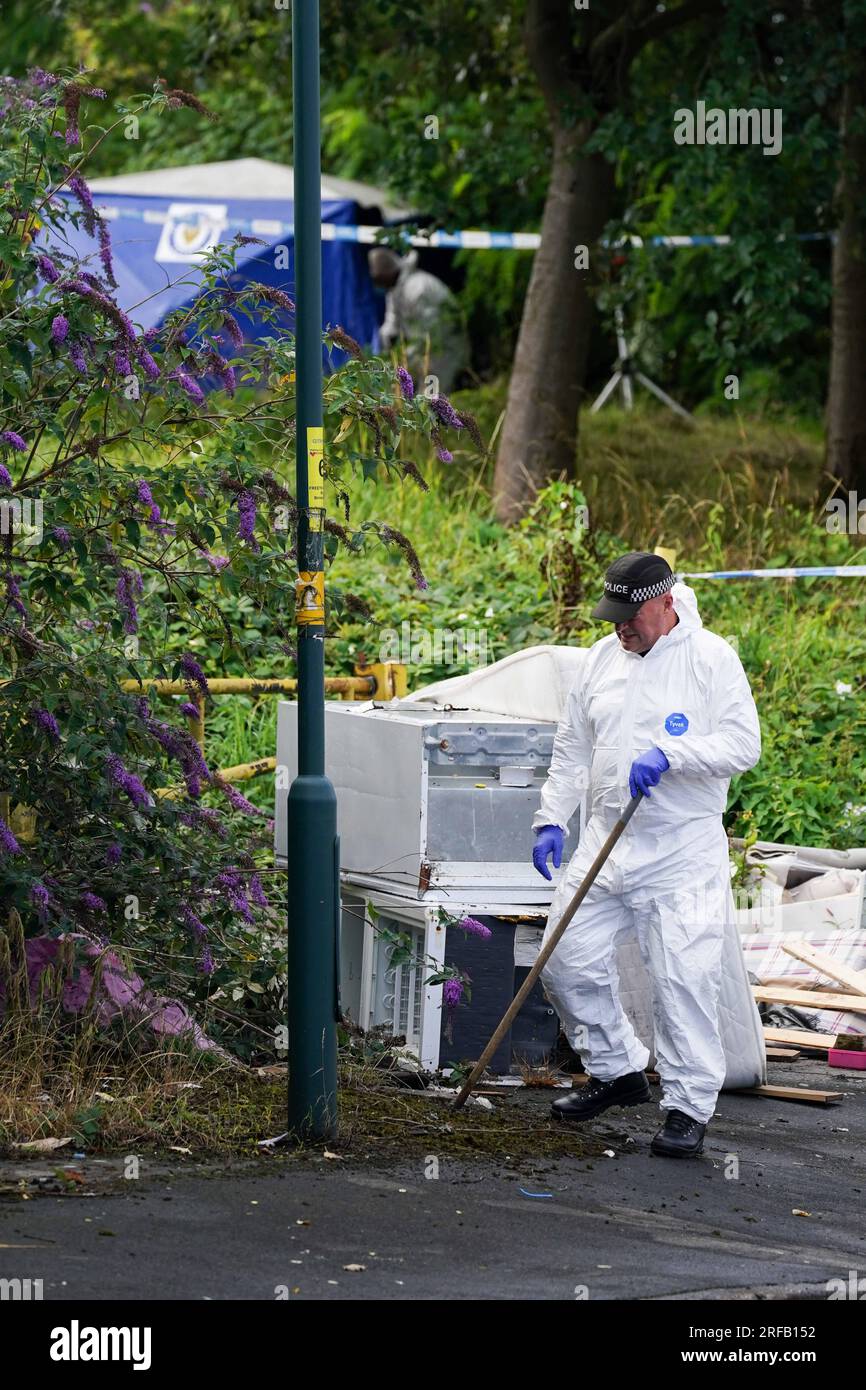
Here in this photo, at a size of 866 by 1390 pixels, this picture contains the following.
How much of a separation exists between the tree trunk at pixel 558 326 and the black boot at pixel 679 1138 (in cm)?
806

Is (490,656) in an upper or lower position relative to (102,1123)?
upper

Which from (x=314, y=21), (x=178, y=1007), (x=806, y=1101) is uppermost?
(x=314, y=21)

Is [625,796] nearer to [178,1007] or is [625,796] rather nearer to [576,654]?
[576,654]

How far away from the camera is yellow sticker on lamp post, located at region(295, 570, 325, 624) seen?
567cm

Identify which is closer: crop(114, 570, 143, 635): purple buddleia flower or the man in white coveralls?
crop(114, 570, 143, 635): purple buddleia flower

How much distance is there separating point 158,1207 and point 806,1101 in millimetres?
2914

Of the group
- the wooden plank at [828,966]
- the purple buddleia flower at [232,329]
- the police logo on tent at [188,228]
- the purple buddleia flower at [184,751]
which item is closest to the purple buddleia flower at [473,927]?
the purple buddleia flower at [184,751]

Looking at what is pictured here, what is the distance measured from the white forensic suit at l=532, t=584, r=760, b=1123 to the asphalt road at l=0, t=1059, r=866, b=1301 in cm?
40

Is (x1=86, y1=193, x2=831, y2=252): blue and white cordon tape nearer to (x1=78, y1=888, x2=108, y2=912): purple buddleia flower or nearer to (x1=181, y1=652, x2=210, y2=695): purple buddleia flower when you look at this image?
(x1=181, y1=652, x2=210, y2=695): purple buddleia flower

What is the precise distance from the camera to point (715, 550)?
41.0 ft

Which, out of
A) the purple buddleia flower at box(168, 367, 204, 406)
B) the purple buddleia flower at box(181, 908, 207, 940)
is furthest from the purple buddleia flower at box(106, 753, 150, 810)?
the purple buddleia flower at box(168, 367, 204, 406)

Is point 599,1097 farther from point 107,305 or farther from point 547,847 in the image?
point 107,305
